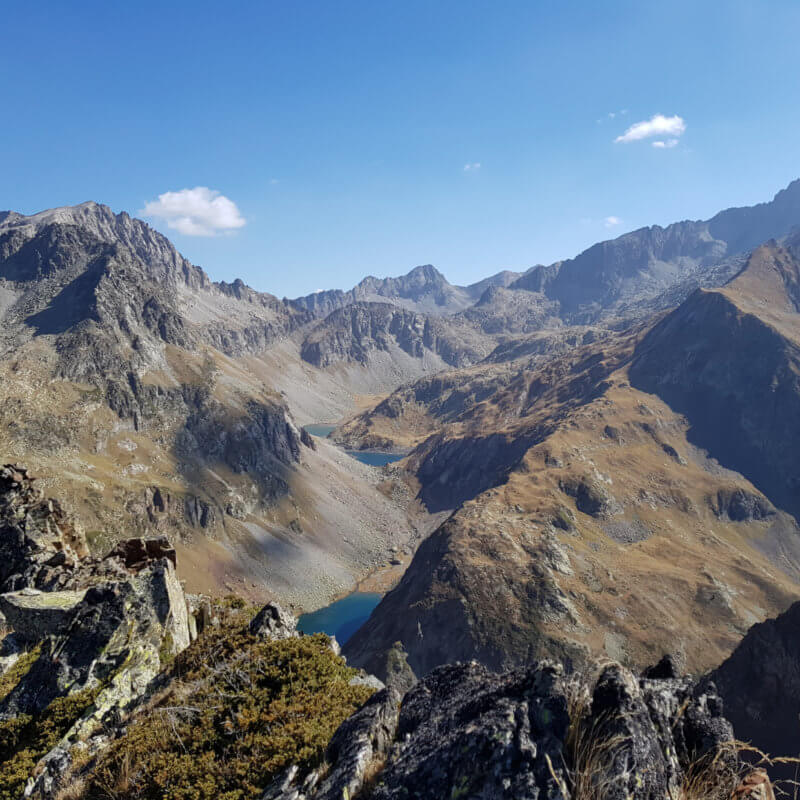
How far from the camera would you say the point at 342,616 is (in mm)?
137875

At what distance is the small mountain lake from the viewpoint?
129 metres

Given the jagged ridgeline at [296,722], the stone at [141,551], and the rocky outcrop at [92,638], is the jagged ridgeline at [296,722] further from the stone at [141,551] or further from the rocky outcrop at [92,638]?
the stone at [141,551]

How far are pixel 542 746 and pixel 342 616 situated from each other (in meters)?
142

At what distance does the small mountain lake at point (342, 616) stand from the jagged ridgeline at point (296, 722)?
113 meters

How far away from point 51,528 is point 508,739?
4179cm

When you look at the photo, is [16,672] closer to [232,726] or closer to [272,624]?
[272,624]

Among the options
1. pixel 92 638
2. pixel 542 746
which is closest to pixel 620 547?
pixel 92 638

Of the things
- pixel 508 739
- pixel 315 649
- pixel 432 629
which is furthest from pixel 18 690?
pixel 432 629

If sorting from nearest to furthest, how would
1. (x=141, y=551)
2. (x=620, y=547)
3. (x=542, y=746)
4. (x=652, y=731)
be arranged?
(x=542, y=746)
(x=652, y=731)
(x=141, y=551)
(x=620, y=547)

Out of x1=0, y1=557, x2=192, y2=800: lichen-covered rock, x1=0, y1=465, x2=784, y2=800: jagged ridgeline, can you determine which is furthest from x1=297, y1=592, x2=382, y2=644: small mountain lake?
x1=0, y1=465, x2=784, y2=800: jagged ridgeline

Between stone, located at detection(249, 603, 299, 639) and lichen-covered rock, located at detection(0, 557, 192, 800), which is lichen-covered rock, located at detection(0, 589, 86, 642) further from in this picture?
stone, located at detection(249, 603, 299, 639)

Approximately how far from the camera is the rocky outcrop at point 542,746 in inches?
312

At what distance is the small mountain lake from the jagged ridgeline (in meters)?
113

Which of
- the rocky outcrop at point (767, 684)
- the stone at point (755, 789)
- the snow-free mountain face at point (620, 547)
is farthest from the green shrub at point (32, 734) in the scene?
the snow-free mountain face at point (620, 547)
